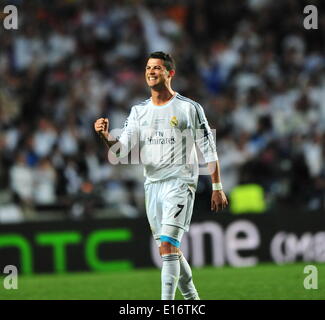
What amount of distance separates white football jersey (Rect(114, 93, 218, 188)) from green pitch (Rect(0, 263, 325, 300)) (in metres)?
1.68

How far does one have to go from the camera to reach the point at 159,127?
785 cm

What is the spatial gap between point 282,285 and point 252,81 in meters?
7.11

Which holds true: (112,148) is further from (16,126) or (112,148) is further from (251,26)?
(251,26)

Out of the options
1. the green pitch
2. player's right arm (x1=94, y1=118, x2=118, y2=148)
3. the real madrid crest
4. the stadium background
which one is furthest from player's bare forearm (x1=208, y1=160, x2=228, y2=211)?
the stadium background

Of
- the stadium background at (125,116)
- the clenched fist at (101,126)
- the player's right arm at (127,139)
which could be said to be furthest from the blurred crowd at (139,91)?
the clenched fist at (101,126)

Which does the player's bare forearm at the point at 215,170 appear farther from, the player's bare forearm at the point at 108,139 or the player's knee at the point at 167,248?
the player's bare forearm at the point at 108,139

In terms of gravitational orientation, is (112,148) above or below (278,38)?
below

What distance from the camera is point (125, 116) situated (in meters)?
15.9

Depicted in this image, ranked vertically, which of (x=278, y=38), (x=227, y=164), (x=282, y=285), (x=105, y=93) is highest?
(x=278, y=38)

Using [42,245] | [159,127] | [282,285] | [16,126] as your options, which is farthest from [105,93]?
[159,127]

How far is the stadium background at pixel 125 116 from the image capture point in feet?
44.7

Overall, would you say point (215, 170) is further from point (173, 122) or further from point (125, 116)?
point (125, 116)

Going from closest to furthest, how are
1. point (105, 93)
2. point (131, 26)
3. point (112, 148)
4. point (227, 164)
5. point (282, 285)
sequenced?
1. point (112, 148)
2. point (282, 285)
3. point (227, 164)
4. point (105, 93)
5. point (131, 26)

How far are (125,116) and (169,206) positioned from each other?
27.7 feet
